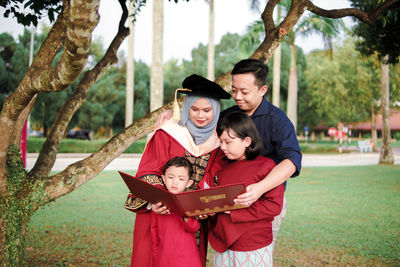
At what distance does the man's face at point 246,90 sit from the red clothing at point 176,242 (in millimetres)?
988

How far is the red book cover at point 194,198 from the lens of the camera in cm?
261

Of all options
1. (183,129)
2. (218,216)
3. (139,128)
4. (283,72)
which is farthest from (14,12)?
(283,72)

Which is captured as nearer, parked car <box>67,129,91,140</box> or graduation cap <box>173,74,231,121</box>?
graduation cap <box>173,74,231,121</box>

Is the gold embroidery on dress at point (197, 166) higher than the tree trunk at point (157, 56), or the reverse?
the tree trunk at point (157, 56)

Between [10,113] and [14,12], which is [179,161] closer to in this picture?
[10,113]

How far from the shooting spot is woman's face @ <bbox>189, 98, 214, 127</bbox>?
3.23 m

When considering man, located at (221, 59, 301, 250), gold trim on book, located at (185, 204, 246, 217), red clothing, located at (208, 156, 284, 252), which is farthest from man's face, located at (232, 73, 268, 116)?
gold trim on book, located at (185, 204, 246, 217)

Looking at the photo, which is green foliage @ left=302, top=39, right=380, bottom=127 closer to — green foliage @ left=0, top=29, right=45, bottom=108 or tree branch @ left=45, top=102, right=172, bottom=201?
green foliage @ left=0, top=29, right=45, bottom=108

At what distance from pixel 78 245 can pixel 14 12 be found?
147 inches

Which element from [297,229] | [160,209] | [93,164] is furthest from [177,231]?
[297,229]

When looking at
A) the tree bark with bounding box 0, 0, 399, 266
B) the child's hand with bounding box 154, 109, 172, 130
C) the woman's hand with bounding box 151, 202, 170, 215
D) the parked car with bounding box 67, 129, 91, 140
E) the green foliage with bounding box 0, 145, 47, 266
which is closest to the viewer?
the woman's hand with bounding box 151, 202, 170, 215

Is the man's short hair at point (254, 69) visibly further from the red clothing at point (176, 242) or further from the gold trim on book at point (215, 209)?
the red clothing at point (176, 242)

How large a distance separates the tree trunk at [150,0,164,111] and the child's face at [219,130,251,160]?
49.0 feet

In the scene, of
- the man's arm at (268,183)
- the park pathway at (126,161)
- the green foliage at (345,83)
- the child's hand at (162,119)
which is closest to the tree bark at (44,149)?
the child's hand at (162,119)
